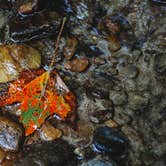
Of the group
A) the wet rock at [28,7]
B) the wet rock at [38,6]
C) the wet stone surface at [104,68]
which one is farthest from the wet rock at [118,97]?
the wet rock at [28,7]

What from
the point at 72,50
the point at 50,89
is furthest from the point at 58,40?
the point at 50,89

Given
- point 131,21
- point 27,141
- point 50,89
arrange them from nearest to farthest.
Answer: point 27,141 < point 50,89 < point 131,21

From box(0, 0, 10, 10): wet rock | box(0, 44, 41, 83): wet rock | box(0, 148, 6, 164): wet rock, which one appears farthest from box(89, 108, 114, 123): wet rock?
box(0, 0, 10, 10): wet rock

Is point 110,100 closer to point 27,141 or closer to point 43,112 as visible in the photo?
point 43,112

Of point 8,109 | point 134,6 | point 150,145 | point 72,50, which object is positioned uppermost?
point 134,6

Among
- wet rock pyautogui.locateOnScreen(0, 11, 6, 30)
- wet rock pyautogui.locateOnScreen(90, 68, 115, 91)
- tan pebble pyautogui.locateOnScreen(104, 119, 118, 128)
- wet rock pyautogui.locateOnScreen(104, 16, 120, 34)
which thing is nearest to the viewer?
tan pebble pyautogui.locateOnScreen(104, 119, 118, 128)

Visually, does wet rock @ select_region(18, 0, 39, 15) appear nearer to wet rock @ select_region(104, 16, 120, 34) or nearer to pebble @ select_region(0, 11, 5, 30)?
pebble @ select_region(0, 11, 5, 30)

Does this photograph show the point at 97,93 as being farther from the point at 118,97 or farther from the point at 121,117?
the point at 121,117

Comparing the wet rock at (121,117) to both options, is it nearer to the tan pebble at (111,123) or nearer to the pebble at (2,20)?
the tan pebble at (111,123)
